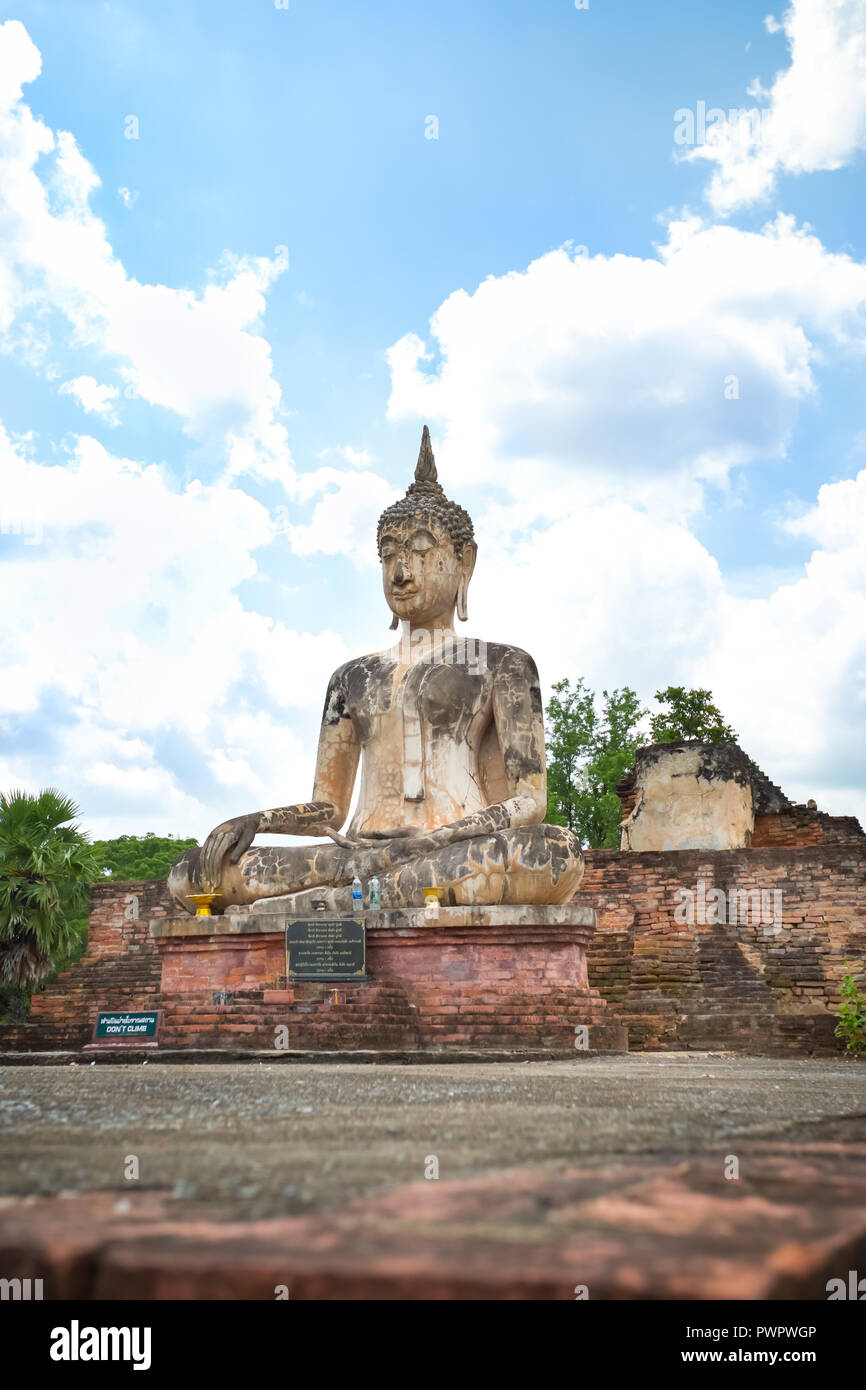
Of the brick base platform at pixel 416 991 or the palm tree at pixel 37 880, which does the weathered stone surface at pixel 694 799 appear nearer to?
the palm tree at pixel 37 880

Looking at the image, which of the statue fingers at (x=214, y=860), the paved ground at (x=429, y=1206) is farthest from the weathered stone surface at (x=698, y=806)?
the paved ground at (x=429, y=1206)

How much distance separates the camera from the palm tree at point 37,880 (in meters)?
13.1

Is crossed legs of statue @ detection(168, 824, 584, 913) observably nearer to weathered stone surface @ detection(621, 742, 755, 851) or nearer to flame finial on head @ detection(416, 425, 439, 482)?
flame finial on head @ detection(416, 425, 439, 482)

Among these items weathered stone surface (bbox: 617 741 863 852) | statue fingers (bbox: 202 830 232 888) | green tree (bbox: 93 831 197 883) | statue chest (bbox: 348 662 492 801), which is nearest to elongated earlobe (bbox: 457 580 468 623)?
statue chest (bbox: 348 662 492 801)

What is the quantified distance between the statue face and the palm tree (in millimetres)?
6422

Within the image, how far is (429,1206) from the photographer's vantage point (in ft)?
3.42

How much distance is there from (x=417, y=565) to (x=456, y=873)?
272 centimetres

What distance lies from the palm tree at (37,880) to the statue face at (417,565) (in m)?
6.42

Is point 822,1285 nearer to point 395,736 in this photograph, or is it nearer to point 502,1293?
point 502,1293

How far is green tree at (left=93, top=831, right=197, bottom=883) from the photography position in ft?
101

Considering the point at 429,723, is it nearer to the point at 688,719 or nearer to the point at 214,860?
the point at 214,860
